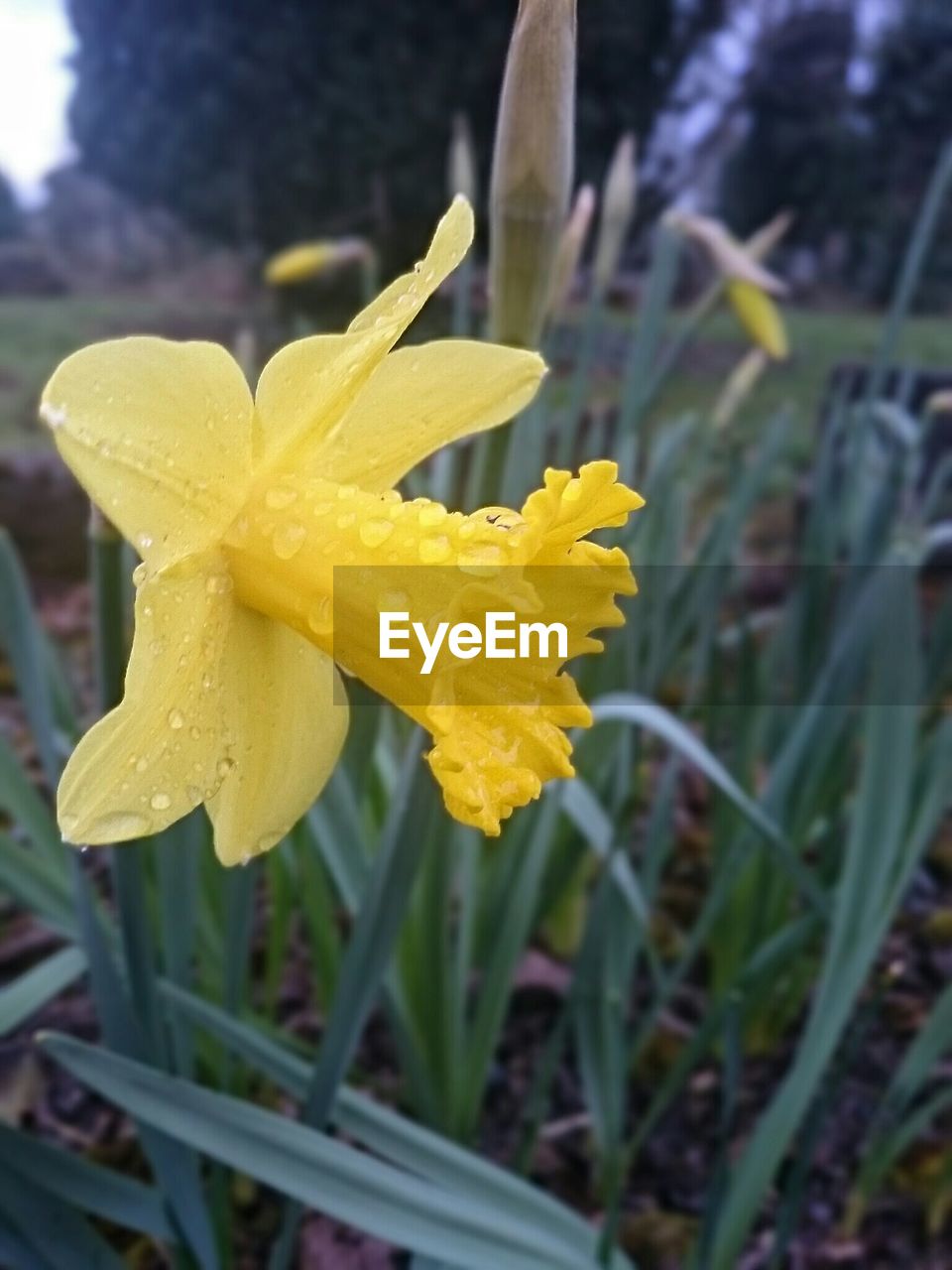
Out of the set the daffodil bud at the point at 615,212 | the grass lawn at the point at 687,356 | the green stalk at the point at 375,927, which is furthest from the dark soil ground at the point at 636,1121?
the grass lawn at the point at 687,356

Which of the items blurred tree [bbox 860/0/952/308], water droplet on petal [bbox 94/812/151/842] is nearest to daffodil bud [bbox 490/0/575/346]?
water droplet on petal [bbox 94/812/151/842]

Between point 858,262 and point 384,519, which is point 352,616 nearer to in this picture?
point 384,519

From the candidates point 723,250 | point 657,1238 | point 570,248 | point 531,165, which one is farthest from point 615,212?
point 657,1238

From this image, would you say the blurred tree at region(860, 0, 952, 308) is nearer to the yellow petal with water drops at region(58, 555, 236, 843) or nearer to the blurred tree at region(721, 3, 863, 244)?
the blurred tree at region(721, 3, 863, 244)

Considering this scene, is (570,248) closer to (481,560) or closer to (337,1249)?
(481,560)

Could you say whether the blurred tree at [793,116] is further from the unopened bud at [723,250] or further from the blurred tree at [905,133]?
the unopened bud at [723,250]
